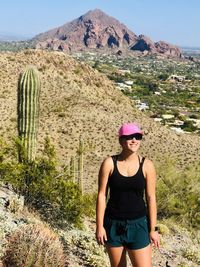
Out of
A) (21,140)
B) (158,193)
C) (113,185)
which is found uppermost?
(113,185)

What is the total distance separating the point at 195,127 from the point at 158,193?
1715 inches

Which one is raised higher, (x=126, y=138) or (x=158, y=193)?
(x=126, y=138)

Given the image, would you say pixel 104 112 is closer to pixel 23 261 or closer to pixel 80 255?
pixel 80 255

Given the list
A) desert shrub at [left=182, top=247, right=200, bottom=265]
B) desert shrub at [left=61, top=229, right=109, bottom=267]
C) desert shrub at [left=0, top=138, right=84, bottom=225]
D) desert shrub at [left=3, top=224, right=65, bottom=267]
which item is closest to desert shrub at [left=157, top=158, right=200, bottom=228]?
desert shrub at [left=182, top=247, right=200, bottom=265]

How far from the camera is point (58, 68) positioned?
37.2 metres

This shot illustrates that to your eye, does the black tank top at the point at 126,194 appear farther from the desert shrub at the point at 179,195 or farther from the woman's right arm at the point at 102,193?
the desert shrub at the point at 179,195

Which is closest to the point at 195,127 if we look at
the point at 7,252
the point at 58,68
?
the point at 58,68

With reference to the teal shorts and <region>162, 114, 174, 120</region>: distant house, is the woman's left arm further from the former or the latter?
<region>162, 114, 174, 120</region>: distant house

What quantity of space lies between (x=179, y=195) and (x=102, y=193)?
1173cm

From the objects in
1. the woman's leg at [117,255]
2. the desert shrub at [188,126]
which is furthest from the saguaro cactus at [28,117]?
the desert shrub at [188,126]

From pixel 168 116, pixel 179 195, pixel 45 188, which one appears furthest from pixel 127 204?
pixel 168 116

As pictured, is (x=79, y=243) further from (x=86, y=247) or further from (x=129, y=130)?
(x=129, y=130)

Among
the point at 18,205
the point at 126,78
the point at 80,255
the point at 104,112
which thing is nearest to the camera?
the point at 80,255

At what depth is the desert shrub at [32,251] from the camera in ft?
16.8
